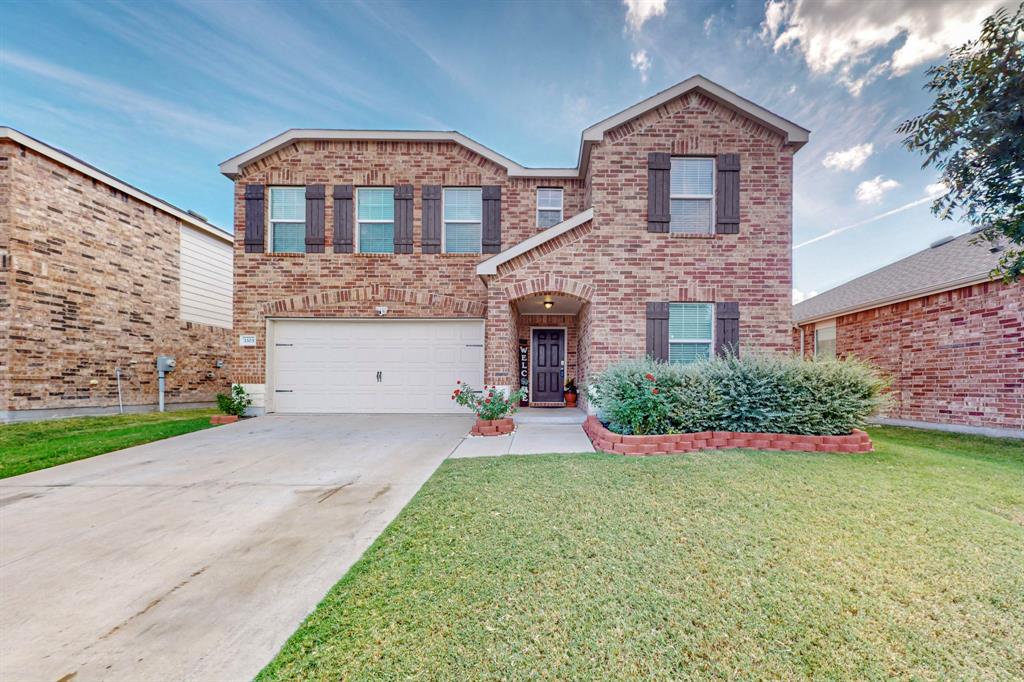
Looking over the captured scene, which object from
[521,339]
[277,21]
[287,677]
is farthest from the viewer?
[521,339]

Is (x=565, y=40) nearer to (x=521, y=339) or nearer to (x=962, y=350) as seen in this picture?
(x=521, y=339)

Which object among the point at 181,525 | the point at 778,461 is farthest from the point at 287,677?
the point at 778,461

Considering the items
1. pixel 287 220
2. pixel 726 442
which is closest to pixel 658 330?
pixel 726 442

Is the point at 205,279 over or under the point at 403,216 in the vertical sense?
under

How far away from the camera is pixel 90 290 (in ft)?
29.9

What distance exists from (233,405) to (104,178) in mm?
6388

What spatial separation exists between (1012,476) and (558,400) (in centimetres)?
770

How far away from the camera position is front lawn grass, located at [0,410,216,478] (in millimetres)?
5344

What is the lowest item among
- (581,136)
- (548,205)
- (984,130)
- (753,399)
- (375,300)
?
(753,399)

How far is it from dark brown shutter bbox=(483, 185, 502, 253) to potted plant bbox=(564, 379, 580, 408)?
400 centimetres

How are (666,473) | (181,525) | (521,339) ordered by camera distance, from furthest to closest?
1. (521,339)
2. (666,473)
3. (181,525)

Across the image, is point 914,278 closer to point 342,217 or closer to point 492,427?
point 492,427

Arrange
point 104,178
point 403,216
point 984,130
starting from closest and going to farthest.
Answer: point 984,130 < point 104,178 < point 403,216

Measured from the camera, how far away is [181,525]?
3.37 m
